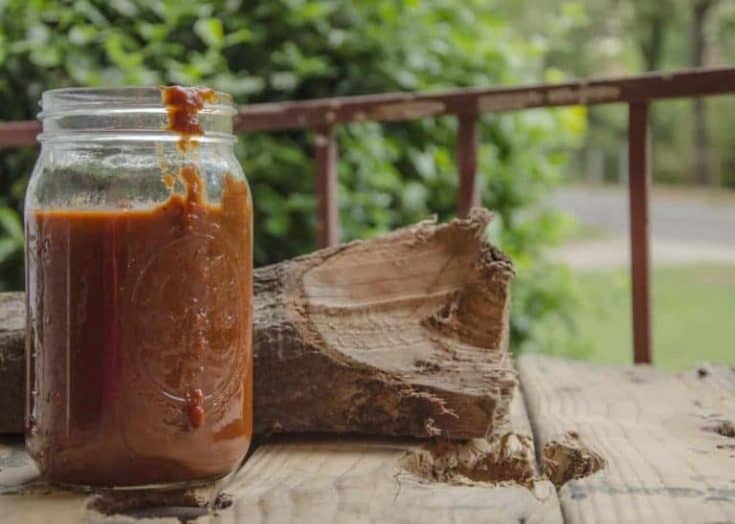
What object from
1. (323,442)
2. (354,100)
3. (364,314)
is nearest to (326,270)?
(364,314)

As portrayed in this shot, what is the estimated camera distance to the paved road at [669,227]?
498cm

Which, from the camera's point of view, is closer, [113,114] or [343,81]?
[113,114]

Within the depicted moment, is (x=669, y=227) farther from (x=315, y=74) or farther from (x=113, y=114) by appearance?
(x=113, y=114)

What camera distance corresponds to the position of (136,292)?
0.76m

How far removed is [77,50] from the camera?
2150 millimetres

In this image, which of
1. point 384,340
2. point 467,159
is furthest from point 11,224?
point 384,340

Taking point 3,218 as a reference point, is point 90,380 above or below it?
below

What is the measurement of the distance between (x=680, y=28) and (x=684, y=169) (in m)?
1.78

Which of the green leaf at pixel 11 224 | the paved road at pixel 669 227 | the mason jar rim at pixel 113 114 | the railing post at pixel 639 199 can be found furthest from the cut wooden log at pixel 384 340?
the paved road at pixel 669 227

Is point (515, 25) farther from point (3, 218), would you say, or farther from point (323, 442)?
point (323, 442)

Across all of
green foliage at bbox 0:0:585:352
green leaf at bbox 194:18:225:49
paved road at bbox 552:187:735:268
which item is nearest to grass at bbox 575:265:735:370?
paved road at bbox 552:187:735:268

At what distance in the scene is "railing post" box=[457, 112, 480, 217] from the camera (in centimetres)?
155

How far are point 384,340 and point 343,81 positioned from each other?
1.35 m

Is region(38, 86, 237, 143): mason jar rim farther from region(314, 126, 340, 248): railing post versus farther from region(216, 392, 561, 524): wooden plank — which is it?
region(314, 126, 340, 248): railing post
